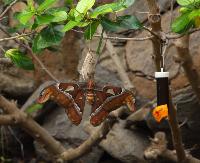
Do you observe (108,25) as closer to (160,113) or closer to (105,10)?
(105,10)

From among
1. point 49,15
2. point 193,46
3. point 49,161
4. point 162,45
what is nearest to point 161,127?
point 193,46

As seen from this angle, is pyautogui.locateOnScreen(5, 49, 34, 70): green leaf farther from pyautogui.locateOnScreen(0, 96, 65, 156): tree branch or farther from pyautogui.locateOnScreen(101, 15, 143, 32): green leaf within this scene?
pyautogui.locateOnScreen(0, 96, 65, 156): tree branch

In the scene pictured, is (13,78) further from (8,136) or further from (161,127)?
(161,127)

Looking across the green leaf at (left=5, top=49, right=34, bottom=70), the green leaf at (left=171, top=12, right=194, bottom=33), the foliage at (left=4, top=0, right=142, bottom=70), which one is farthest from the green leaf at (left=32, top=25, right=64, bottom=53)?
the green leaf at (left=171, top=12, right=194, bottom=33)

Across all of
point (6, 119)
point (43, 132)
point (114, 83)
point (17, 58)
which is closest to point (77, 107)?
point (17, 58)

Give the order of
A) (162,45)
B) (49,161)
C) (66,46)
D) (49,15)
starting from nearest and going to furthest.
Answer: (49,15) → (162,45) → (49,161) → (66,46)

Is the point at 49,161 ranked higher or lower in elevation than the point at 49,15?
lower
